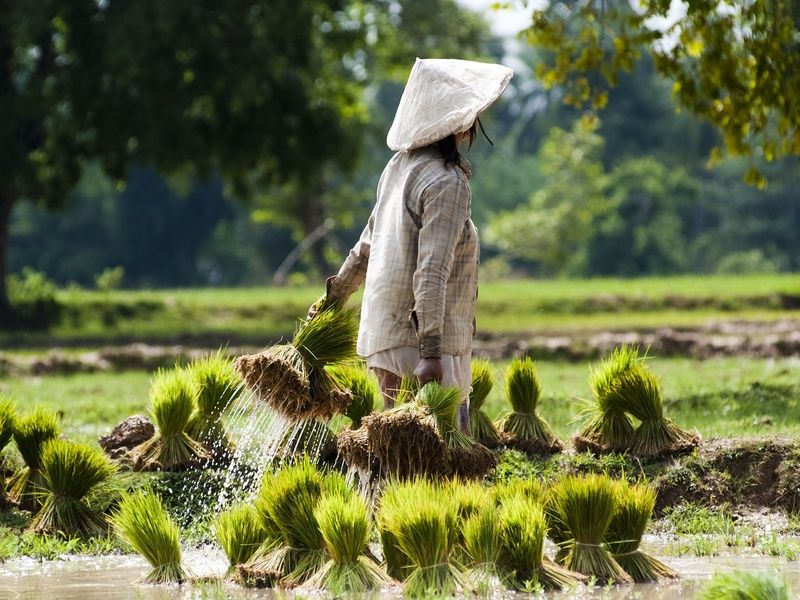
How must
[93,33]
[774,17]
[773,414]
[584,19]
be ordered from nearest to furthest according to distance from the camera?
[773,414]
[774,17]
[584,19]
[93,33]

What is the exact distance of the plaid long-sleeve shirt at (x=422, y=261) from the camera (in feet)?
20.1

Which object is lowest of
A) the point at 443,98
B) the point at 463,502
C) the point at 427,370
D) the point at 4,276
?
the point at 4,276

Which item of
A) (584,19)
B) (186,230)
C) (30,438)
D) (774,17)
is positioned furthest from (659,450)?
(186,230)

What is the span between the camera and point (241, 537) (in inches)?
245

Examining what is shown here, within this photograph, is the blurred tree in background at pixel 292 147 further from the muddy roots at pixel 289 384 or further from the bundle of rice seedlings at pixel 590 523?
the bundle of rice seedlings at pixel 590 523

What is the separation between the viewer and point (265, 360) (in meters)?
6.65

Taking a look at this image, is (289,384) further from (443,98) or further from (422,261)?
(443,98)

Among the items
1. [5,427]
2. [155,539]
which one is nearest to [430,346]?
[155,539]

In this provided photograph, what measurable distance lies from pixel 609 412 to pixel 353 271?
6.96 feet

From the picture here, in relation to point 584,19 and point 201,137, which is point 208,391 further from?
point 201,137

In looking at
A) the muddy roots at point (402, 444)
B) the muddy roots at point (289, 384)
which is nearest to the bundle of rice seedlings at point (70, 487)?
the muddy roots at point (289, 384)

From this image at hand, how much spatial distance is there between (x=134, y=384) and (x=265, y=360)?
338 inches

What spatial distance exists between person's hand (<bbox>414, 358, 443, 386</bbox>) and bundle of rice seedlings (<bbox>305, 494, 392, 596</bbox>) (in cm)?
66

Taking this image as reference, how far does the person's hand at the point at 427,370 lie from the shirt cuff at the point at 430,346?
2cm
